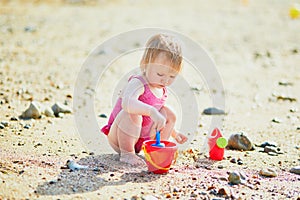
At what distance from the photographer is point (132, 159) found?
3.56 m

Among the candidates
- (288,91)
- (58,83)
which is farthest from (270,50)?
(58,83)

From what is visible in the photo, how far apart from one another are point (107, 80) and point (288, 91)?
7.90ft

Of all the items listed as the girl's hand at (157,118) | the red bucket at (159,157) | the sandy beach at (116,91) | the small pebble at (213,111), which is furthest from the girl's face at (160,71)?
the small pebble at (213,111)

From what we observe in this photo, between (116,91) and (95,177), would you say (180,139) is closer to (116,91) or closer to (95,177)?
(95,177)

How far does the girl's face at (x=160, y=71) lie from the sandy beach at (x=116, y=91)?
2.14 feet

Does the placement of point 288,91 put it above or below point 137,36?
below

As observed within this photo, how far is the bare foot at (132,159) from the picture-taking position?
354 cm

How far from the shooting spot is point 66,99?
536 centimetres

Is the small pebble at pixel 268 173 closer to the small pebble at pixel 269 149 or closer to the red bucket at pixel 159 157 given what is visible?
the small pebble at pixel 269 149

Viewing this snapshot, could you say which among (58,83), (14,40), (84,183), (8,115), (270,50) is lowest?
(84,183)

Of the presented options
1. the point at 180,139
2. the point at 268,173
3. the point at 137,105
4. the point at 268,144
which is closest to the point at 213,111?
the point at 268,144

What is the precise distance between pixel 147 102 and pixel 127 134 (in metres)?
0.28

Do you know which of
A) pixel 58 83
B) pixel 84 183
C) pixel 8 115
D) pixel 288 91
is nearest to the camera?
pixel 84 183

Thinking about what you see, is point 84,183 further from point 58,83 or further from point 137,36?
point 137,36
